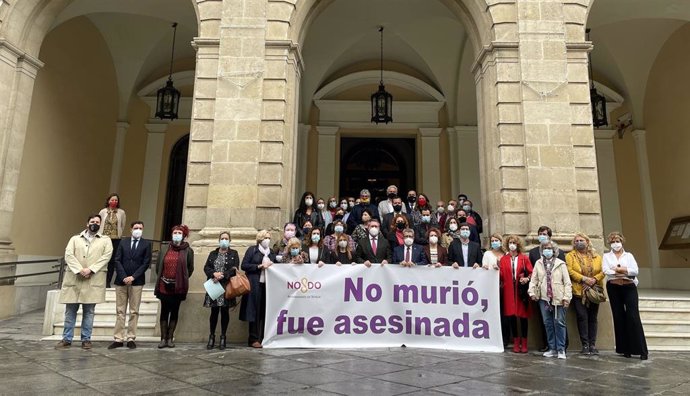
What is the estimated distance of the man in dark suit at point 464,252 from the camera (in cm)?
720

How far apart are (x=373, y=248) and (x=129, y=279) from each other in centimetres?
376

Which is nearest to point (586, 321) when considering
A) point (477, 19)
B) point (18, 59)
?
point (477, 19)

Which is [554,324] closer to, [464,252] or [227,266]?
[464,252]

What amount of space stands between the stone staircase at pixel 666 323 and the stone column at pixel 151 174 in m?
13.7

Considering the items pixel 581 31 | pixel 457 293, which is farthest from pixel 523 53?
pixel 457 293

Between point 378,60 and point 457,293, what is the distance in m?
10.7

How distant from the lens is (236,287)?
6594 mm

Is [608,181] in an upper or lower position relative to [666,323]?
upper

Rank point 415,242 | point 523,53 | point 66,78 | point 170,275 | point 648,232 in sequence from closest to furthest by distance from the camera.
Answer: point 170,275, point 415,242, point 523,53, point 66,78, point 648,232

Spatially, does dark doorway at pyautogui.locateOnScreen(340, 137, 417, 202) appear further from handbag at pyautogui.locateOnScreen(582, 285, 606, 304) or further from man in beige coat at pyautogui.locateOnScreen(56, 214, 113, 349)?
man in beige coat at pyautogui.locateOnScreen(56, 214, 113, 349)

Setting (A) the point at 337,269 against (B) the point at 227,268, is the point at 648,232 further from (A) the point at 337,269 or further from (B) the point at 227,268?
(B) the point at 227,268

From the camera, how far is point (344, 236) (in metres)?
7.29

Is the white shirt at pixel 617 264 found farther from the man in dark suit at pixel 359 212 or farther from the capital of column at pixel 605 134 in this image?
the capital of column at pixel 605 134

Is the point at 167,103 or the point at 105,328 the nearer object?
the point at 105,328
